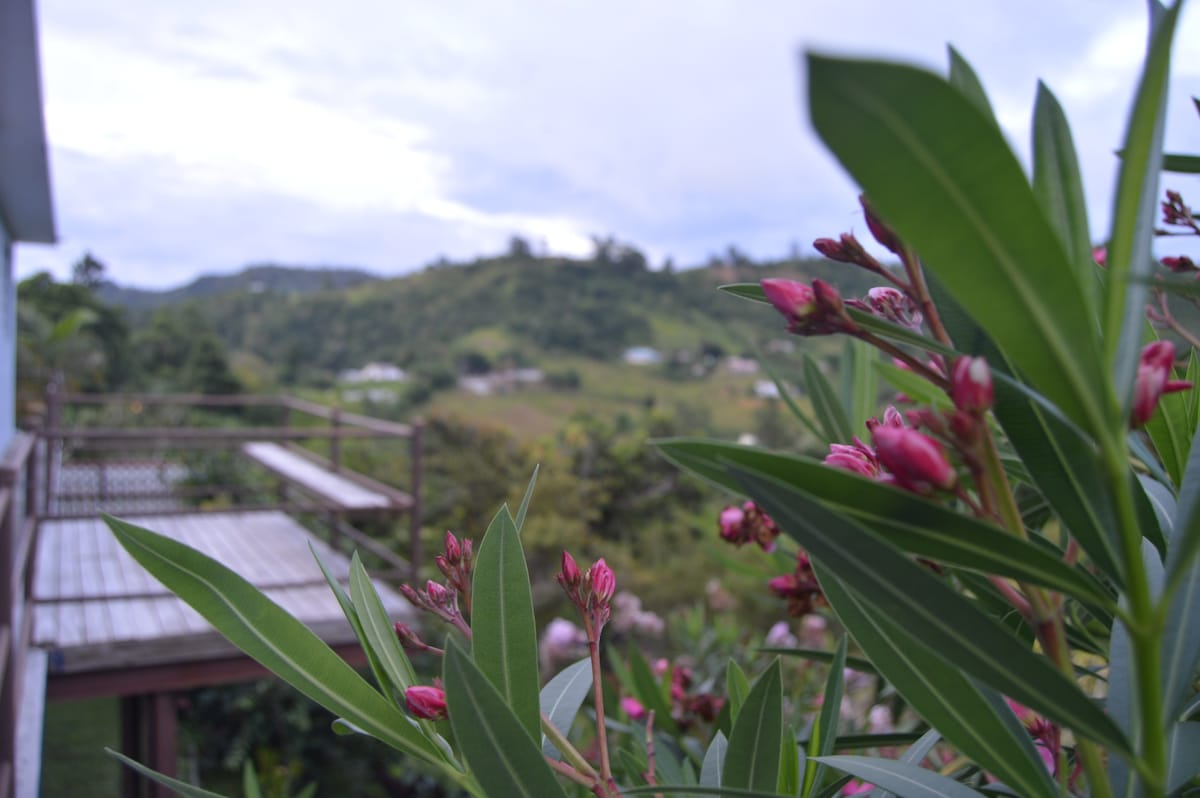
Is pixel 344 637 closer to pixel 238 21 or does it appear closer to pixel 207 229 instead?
pixel 238 21

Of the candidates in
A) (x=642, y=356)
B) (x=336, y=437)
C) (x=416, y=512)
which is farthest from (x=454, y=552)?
(x=642, y=356)

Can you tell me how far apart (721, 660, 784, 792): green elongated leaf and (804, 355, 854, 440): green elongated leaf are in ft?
1.87

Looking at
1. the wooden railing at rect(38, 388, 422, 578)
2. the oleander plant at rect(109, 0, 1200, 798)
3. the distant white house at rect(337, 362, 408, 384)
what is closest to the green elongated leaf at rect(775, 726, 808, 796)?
the oleander plant at rect(109, 0, 1200, 798)

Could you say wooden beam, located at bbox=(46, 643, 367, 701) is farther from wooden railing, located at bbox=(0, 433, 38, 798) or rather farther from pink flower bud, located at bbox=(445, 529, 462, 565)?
pink flower bud, located at bbox=(445, 529, 462, 565)

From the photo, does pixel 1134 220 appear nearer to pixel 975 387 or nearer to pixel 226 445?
pixel 975 387

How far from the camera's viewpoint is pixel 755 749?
1.40ft

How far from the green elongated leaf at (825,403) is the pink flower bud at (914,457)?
2.17ft

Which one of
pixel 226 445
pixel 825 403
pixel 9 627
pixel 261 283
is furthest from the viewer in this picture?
pixel 261 283

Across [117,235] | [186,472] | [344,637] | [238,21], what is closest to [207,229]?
[117,235]

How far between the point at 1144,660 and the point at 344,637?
4.13m

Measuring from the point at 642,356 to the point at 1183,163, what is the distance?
2560 cm

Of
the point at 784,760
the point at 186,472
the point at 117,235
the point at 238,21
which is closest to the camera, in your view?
the point at 784,760

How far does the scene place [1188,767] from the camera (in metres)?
0.37

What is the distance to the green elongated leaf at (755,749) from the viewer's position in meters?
0.43
